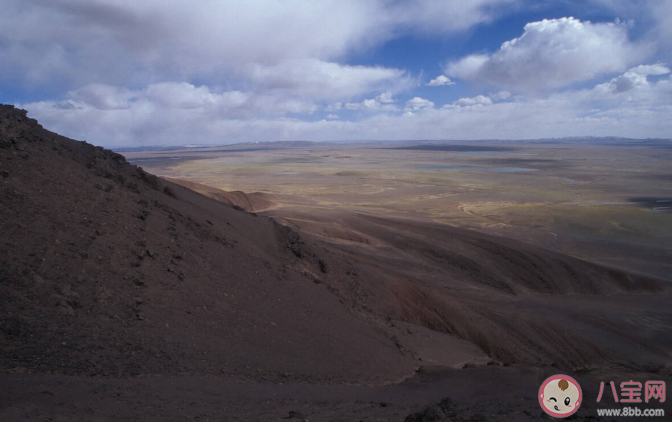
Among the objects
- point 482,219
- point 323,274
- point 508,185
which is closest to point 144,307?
point 323,274

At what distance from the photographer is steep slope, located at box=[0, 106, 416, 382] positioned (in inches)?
262

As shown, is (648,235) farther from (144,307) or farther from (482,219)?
(144,307)

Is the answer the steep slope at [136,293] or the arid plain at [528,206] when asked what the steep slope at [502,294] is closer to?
the steep slope at [136,293]

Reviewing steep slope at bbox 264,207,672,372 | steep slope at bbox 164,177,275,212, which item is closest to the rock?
steep slope at bbox 264,207,672,372

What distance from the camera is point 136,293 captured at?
8430 mm

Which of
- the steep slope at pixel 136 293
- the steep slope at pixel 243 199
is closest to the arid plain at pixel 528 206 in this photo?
the steep slope at pixel 243 199

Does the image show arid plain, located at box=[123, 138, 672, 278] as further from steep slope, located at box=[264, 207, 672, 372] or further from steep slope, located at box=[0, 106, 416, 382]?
steep slope, located at box=[0, 106, 416, 382]

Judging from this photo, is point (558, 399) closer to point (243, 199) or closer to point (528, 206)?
point (243, 199)

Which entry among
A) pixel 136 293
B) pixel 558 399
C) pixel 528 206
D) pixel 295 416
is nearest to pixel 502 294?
pixel 558 399

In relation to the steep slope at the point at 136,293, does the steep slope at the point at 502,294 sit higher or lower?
lower

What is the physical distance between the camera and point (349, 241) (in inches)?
1086

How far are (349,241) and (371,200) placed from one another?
33816mm

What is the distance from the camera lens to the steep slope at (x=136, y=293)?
6656 mm

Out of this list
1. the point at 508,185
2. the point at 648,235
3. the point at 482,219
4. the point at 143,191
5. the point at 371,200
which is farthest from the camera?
the point at 508,185
